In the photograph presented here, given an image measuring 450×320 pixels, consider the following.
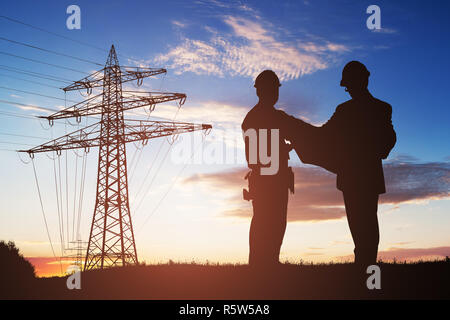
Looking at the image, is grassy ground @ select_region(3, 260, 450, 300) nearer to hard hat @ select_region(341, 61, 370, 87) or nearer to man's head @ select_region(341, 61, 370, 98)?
man's head @ select_region(341, 61, 370, 98)

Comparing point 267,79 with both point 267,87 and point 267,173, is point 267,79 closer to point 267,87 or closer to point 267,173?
point 267,87

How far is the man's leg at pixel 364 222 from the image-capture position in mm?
8352

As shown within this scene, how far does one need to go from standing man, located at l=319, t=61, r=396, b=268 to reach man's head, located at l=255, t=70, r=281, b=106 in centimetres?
171

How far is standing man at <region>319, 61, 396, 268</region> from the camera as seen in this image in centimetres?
838

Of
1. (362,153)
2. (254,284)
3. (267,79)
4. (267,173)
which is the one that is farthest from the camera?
(362,153)

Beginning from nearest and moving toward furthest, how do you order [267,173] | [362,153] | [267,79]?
[267,173] → [267,79] → [362,153]

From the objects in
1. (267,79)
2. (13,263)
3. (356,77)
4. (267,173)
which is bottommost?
(13,263)

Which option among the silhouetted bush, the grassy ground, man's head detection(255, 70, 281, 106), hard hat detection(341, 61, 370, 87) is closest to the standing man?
hard hat detection(341, 61, 370, 87)

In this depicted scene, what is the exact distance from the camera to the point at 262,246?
314 inches

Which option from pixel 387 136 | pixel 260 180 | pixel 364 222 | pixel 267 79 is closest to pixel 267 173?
pixel 260 180

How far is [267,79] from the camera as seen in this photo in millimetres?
7969

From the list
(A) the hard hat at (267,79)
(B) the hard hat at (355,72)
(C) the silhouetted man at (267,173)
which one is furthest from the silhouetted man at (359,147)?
(A) the hard hat at (267,79)

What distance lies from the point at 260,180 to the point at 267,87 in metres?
1.81

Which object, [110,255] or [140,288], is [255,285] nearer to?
[140,288]
